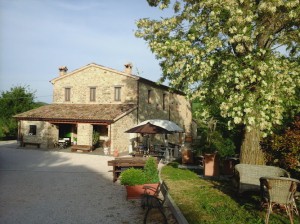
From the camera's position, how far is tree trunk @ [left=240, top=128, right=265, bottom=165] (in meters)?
9.59

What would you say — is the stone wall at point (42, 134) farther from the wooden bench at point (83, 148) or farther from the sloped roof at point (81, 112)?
the wooden bench at point (83, 148)

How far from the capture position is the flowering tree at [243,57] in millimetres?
8203

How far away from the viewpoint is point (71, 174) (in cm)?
1288

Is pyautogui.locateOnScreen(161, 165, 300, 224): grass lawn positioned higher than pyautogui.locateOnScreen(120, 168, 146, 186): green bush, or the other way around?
pyautogui.locateOnScreen(120, 168, 146, 186): green bush

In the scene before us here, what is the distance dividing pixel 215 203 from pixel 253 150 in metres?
2.74

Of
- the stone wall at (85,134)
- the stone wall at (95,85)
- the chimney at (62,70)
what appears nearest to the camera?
the stone wall at (85,134)

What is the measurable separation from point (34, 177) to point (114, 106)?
12535mm

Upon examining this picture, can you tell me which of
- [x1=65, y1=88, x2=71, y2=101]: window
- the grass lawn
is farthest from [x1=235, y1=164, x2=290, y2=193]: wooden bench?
[x1=65, y1=88, x2=71, y2=101]: window

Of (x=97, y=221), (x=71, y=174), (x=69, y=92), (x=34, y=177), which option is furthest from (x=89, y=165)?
(x=69, y=92)

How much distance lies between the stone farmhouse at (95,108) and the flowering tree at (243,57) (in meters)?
11.8

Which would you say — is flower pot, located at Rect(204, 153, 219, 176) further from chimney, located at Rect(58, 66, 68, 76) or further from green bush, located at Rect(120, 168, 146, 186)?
chimney, located at Rect(58, 66, 68, 76)

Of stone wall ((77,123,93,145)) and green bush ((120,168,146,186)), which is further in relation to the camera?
stone wall ((77,123,93,145))

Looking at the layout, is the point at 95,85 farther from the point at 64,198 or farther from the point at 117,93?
the point at 64,198

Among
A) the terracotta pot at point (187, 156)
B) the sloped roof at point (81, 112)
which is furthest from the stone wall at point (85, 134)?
the terracotta pot at point (187, 156)
